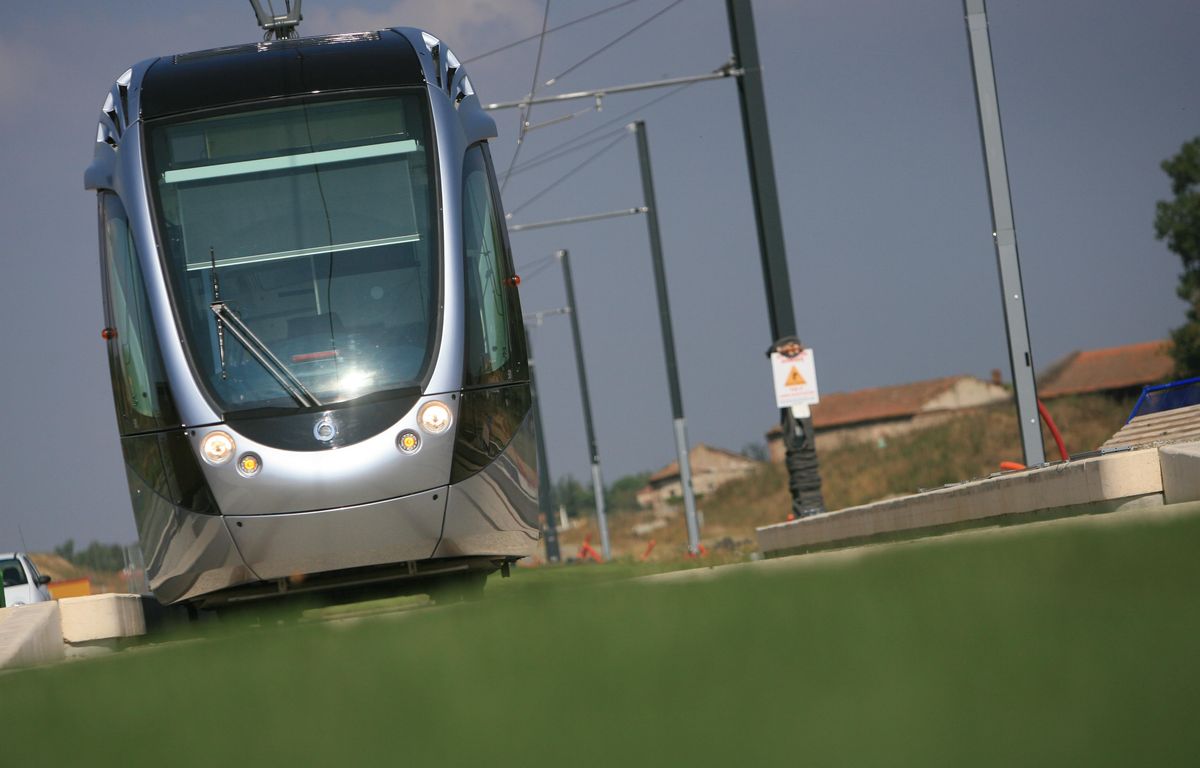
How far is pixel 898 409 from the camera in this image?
113062 millimetres

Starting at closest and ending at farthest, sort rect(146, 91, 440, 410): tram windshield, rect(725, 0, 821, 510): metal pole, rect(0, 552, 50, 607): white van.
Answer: rect(146, 91, 440, 410): tram windshield → rect(725, 0, 821, 510): metal pole → rect(0, 552, 50, 607): white van

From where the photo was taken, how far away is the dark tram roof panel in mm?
9961

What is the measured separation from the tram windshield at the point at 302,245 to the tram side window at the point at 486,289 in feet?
0.81

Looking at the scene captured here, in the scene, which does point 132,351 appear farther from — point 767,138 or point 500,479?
point 767,138

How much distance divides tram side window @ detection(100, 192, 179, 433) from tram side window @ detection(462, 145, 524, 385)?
6.14 feet

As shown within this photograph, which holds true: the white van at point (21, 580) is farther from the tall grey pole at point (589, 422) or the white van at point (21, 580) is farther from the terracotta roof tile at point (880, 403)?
the terracotta roof tile at point (880, 403)

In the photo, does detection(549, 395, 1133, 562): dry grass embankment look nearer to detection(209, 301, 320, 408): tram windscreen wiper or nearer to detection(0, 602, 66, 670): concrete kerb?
detection(209, 301, 320, 408): tram windscreen wiper

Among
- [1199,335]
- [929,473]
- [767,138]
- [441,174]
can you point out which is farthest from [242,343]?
[929,473]

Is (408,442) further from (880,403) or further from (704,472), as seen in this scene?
(704,472)

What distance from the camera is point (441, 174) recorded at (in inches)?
382

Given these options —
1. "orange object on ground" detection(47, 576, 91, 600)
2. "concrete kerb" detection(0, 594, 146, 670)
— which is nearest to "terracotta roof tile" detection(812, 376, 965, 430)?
"orange object on ground" detection(47, 576, 91, 600)

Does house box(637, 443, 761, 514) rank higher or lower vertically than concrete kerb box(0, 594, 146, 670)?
lower

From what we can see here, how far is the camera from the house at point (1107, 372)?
101 m

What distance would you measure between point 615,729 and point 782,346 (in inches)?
597
